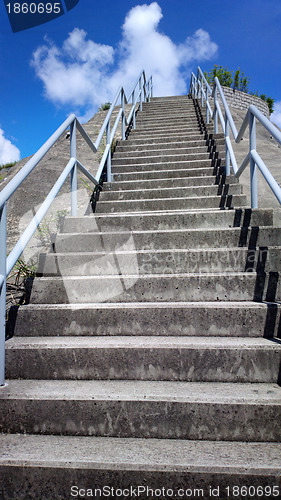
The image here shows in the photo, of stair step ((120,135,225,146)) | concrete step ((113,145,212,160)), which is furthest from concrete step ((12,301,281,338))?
stair step ((120,135,225,146))

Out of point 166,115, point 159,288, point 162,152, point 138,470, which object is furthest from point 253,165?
point 166,115

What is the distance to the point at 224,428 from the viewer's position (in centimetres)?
149

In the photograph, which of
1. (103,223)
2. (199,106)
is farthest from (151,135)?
(103,223)

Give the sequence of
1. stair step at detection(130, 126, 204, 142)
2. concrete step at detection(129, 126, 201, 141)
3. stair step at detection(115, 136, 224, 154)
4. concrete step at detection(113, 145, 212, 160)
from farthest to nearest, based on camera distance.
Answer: concrete step at detection(129, 126, 201, 141) → stair step at detection(130, 126, 204, 142) → stair step at detection(115, 136, 224, 154) → concrete step at detection(113, 145, 212, 160)

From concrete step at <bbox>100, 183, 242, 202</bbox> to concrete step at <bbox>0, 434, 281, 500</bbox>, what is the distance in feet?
8.81

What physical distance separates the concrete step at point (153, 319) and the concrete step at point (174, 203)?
5.37 feet

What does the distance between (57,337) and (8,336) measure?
13.1 inches

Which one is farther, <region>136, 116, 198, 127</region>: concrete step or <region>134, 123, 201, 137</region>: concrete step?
<region>136, 116, 198, 127</region>: concrete step

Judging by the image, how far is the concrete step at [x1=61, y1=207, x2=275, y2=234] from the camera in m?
2.96

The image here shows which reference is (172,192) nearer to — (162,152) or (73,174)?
(73,174)

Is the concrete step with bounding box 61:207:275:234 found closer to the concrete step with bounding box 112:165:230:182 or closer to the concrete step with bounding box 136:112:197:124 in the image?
the concrete step with bounding box 112:165:230:182

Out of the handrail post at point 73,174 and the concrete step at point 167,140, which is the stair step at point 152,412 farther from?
the concrete step at point 167,140

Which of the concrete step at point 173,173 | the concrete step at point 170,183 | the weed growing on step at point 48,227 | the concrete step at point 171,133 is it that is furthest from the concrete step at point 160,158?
the weed growing on step at point 48,227

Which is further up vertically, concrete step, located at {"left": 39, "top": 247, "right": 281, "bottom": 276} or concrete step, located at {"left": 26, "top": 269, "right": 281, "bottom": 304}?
concrete step, located at {"left": 39, "top": 247, "right": 281, "bottom": 276}
